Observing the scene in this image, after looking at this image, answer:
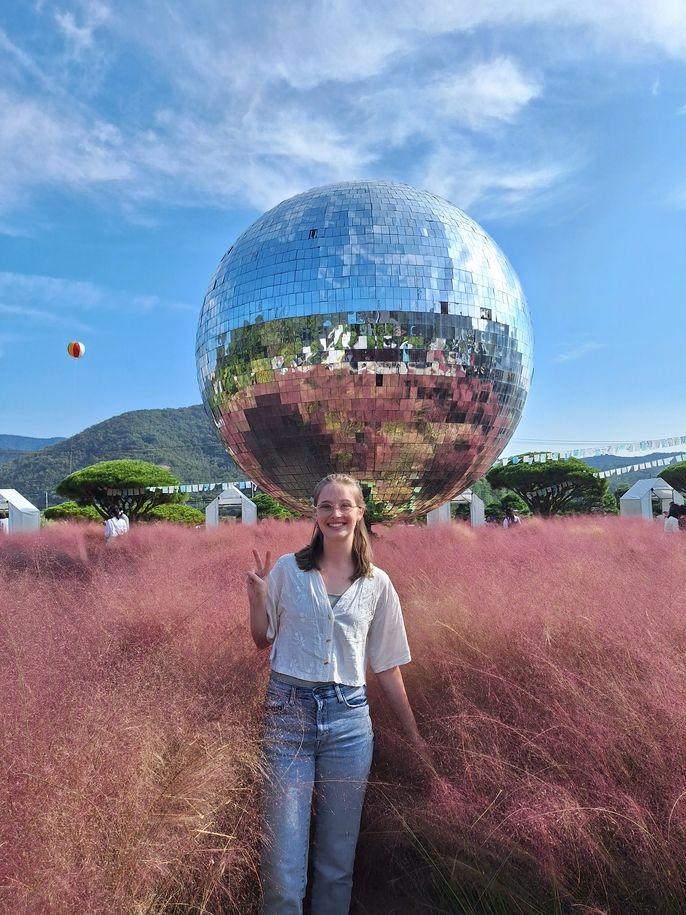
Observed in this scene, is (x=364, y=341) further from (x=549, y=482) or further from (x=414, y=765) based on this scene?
(x=549, y=482)

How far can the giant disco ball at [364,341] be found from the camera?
5.14 m

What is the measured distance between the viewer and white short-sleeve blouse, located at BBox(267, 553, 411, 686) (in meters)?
2.93

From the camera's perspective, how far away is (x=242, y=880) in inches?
107

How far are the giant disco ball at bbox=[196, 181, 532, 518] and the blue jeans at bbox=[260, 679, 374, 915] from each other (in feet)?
9.04

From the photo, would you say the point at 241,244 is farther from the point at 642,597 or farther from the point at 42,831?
the point at 42,831

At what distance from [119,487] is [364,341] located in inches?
1121

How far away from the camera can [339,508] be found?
311 centimetres

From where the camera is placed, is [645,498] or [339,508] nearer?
[339,508]

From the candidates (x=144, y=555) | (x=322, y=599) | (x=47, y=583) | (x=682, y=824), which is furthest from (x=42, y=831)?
(x=144, y=555)

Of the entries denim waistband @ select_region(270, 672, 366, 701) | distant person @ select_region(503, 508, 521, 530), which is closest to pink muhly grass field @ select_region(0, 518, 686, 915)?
denim waistband @ select_region(270, 672, 366, 701)

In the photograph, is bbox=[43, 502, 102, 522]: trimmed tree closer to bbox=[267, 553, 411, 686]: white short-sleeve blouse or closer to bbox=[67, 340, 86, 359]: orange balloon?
bbox=[67, 340, 86, 359]: orange balloon

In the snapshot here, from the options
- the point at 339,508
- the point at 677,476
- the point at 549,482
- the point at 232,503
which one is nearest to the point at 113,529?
the point at 339,508

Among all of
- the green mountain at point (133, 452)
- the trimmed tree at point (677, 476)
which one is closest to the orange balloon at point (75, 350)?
the trimmed tree at point (677, 476)

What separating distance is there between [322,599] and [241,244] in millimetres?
3928
